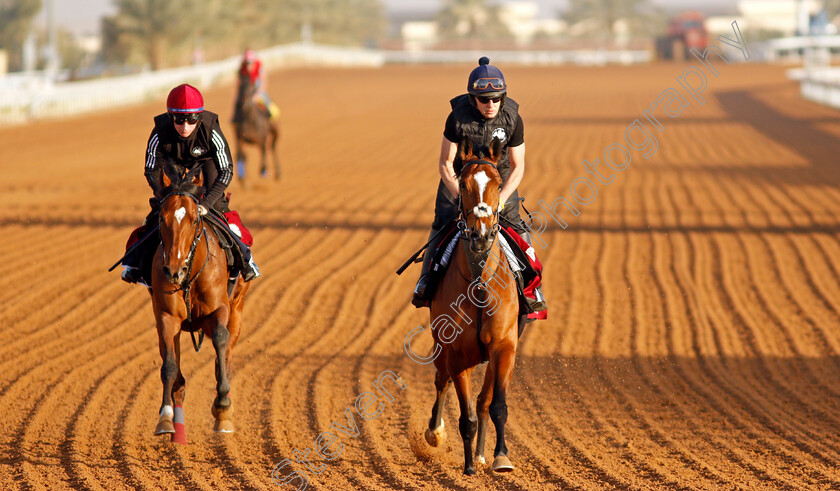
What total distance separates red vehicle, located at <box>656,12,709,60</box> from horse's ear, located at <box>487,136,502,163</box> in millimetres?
64717

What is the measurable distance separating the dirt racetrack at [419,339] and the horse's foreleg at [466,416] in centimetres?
18

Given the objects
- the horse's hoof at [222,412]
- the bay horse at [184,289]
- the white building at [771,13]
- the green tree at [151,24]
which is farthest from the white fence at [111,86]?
the white building at [771,13]

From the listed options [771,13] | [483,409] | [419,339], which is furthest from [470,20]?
[483,409]

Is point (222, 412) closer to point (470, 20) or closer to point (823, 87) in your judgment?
point (823, 87)

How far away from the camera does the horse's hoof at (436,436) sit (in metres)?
7.26

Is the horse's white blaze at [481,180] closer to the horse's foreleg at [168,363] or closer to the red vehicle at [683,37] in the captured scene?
the horse's foreleg at [168,363]

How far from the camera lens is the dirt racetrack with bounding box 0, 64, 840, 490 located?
275 inches

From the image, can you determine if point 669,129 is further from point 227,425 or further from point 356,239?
point 227,425

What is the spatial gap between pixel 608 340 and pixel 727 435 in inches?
117

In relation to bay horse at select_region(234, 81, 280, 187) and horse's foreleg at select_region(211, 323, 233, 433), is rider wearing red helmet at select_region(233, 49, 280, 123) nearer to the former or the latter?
bay horse at select_region(234, 81, 280, 187)

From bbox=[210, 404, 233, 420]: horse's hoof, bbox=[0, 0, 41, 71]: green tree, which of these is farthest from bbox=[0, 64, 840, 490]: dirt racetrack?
bbox=[0, 0, 41, 71]: green tree

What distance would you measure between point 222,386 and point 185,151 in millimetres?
1902

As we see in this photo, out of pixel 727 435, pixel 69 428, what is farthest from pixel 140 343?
pixel 727 435

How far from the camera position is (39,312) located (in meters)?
11.3
